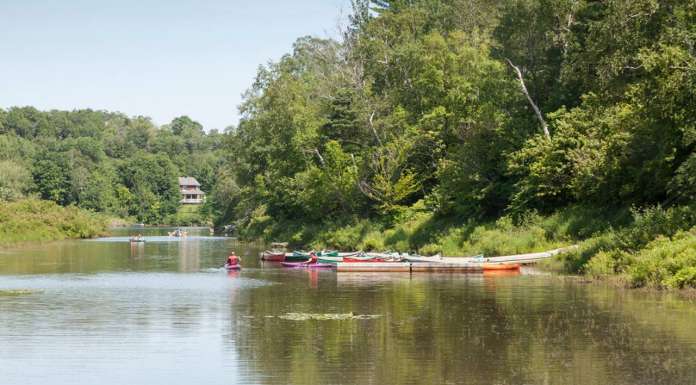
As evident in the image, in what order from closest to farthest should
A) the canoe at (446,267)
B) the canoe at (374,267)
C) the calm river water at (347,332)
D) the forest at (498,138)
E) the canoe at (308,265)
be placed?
1. the calm river water at (347,332)
2. the forest at (498,138)
3. the canoe at (446,267)
4. the canoe at (374,267)
5. the canoe at (308,265)

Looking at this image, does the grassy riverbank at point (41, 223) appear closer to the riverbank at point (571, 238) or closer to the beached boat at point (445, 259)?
the riverbank at point (571, 238)

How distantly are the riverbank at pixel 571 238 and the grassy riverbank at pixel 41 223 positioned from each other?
1253 inches

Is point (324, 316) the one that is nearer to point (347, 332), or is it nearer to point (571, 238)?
point (347, 332)

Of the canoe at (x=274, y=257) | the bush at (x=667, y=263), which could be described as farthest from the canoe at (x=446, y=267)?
the canoe at (x=274, y=257)

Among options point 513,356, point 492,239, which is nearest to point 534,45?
point 492,239

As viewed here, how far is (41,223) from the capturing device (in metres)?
108

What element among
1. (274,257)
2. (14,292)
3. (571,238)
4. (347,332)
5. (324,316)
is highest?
(571,238)

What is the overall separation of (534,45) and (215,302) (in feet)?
110

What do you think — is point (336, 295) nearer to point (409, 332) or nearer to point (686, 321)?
point (409, 332)

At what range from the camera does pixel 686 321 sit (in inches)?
1161

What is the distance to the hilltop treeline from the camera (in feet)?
139

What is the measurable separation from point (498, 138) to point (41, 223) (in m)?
64.2

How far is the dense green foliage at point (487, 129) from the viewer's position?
4259 centimetres

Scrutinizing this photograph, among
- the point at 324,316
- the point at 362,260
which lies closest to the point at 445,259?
the point at 362,260
